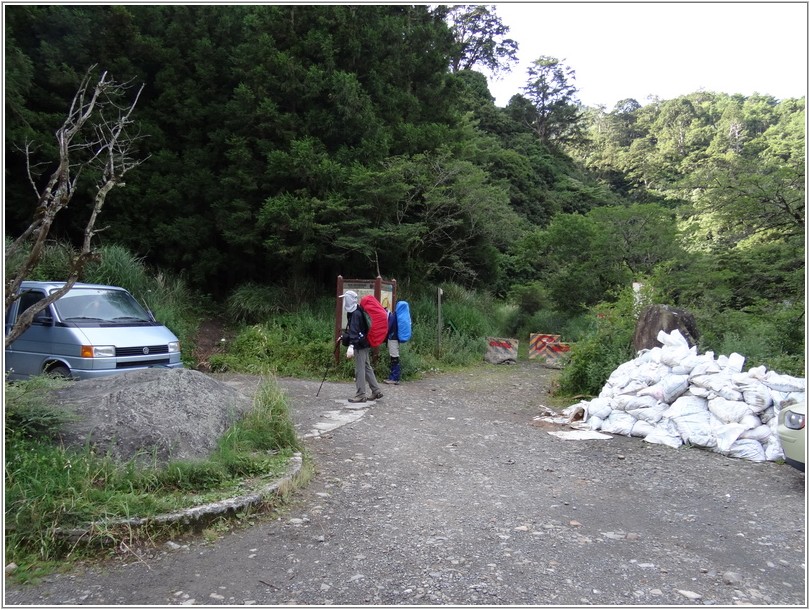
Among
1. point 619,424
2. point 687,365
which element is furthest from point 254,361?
point 687,365

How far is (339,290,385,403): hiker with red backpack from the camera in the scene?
30.8ft

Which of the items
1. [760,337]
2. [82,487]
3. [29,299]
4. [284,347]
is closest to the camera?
[82,487]

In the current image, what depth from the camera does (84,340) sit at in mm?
8102

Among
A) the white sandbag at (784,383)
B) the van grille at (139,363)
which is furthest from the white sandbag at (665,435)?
the van grille at (139,363)

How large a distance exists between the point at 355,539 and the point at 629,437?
4773 millimetres

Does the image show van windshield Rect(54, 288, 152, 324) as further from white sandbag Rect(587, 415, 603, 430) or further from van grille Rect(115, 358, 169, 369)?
white sandbag Rect(587, 415, 603, 430)

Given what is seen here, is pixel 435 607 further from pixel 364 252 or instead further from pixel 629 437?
pixel 364 252

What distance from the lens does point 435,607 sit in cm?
352

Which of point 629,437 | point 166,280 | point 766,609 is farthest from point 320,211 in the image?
point 766,609

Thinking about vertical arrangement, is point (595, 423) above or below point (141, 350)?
below

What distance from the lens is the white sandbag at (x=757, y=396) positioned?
721 cm

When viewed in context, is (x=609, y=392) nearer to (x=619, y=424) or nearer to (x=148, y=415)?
(x=619, y=424)

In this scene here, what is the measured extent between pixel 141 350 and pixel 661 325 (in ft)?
27.1

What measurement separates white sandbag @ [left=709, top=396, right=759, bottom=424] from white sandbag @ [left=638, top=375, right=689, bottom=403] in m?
0.49
